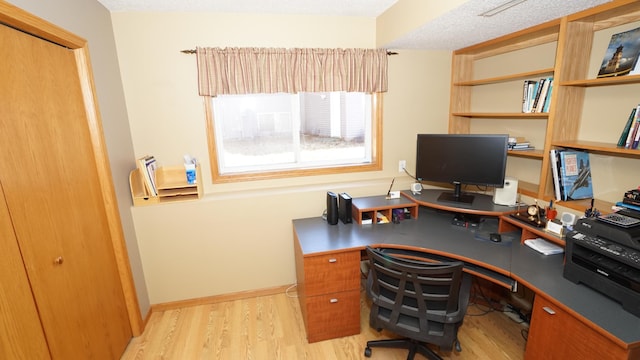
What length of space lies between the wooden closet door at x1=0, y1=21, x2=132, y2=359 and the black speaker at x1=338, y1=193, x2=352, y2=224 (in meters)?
1.72

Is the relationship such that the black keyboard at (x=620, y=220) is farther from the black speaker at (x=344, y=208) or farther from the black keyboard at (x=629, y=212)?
the black speaker at (x=344, y=208)

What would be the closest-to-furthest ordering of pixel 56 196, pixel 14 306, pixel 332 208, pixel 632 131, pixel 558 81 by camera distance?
pixel 14 306
pixel 56 196
pixel 632 131
pixel 558 81
pixel 332 208

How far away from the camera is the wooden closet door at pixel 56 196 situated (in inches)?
53.5

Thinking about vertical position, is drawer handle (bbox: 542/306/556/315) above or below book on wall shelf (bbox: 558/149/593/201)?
below

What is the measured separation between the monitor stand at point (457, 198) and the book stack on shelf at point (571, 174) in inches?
23.5

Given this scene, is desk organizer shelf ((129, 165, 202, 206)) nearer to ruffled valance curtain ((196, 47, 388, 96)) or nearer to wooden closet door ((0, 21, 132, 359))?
wooden closet door ((0, 21, 132, 359))

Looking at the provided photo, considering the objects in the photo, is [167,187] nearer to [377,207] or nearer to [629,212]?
[377,207]

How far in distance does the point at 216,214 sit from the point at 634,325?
2.59m

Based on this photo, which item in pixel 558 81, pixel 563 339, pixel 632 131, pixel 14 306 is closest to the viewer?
pixel 14 306

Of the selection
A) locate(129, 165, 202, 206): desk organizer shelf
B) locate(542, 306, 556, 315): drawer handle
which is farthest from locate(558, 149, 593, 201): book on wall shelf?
locate(129, 165, 202, 206): desk organizer shelf

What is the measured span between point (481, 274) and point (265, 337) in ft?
5.31

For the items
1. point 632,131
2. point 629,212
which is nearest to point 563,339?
point 629,212

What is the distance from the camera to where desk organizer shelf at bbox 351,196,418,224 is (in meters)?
2.49

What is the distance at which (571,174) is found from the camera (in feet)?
6.66
